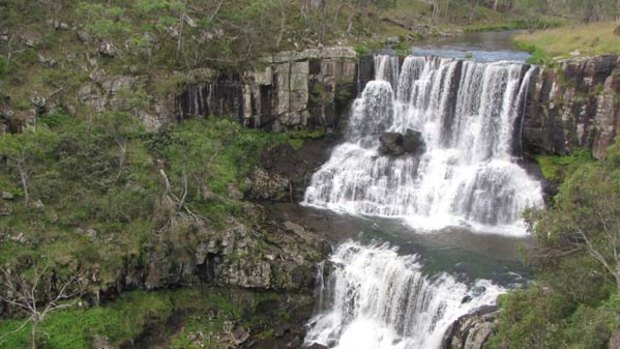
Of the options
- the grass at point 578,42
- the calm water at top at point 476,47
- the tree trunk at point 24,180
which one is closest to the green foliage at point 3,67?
the tree trunk at point 24,180

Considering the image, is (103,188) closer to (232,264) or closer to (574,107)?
(232,264)

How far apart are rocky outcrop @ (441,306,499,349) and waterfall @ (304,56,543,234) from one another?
11014 mm

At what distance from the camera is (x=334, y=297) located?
1342 inches

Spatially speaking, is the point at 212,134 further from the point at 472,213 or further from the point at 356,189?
the point at 472,213

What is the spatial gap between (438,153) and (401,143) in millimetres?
2878

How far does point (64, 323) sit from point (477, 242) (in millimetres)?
23710

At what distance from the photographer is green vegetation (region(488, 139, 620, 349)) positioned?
2083 cm

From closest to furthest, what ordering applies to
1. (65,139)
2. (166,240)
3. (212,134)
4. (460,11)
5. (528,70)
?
(166,240), (65,139), (212,134), (528,70), (460,11)

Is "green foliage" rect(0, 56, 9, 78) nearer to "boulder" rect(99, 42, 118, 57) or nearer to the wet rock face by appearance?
"boulder" rect(99, 42, 118, 57)

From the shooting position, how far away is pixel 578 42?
4838 centimetres

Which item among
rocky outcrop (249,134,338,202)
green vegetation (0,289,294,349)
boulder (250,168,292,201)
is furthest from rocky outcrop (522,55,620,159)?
green vegetation (0,289,294,349)

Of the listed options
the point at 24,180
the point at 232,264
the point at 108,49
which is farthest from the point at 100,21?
the point at 232,264

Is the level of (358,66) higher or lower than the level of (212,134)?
higher

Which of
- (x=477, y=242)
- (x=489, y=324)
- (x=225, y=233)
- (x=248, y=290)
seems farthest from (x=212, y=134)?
(x=489, y=324)
